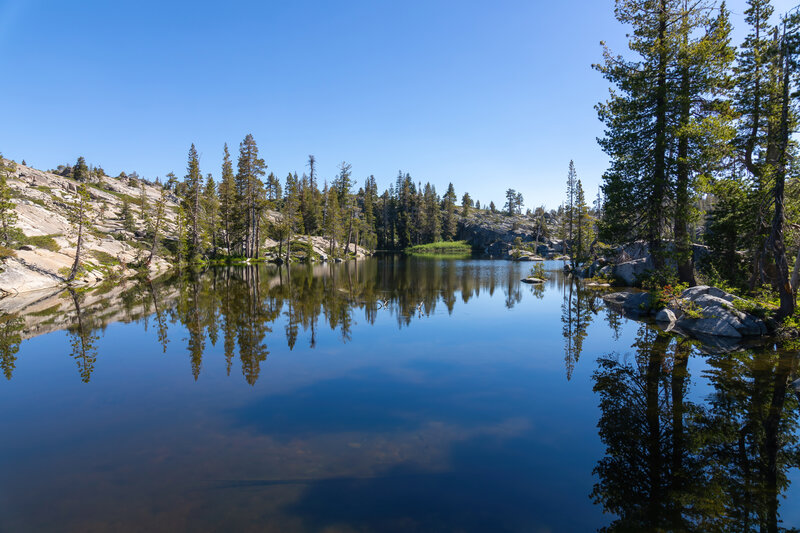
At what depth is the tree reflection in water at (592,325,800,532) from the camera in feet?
18.7

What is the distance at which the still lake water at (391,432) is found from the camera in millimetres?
5789

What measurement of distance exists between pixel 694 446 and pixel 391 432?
6313mm

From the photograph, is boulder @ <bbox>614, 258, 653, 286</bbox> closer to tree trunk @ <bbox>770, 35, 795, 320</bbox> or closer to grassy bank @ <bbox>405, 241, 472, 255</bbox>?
tree trunk @ <bbox>770, 35, 795, 320</bbox>

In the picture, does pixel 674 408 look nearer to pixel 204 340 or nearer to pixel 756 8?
pixel 204 340

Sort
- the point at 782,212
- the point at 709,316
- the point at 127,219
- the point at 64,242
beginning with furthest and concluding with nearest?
the point at 127,219 → the point at 64,242 → the point at 709,316 → the point at 782,212

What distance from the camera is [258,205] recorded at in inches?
2221

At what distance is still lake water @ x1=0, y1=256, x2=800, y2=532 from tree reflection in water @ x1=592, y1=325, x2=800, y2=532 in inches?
1.6

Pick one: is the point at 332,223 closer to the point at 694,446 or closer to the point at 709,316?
the point at 709,316

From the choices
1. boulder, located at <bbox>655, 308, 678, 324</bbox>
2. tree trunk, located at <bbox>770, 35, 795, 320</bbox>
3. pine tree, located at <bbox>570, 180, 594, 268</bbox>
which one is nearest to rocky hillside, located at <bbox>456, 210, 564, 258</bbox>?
pine tree, located at <bbox>570, 180, 594, 268</bbox>

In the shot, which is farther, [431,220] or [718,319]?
[431,220]

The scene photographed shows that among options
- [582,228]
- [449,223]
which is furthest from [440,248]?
[582,228]

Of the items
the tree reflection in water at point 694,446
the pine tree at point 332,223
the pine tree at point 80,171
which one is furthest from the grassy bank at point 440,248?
the tree reflection in water at point 694,446

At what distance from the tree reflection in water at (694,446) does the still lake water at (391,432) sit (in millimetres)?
42

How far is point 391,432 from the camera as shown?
822cm
